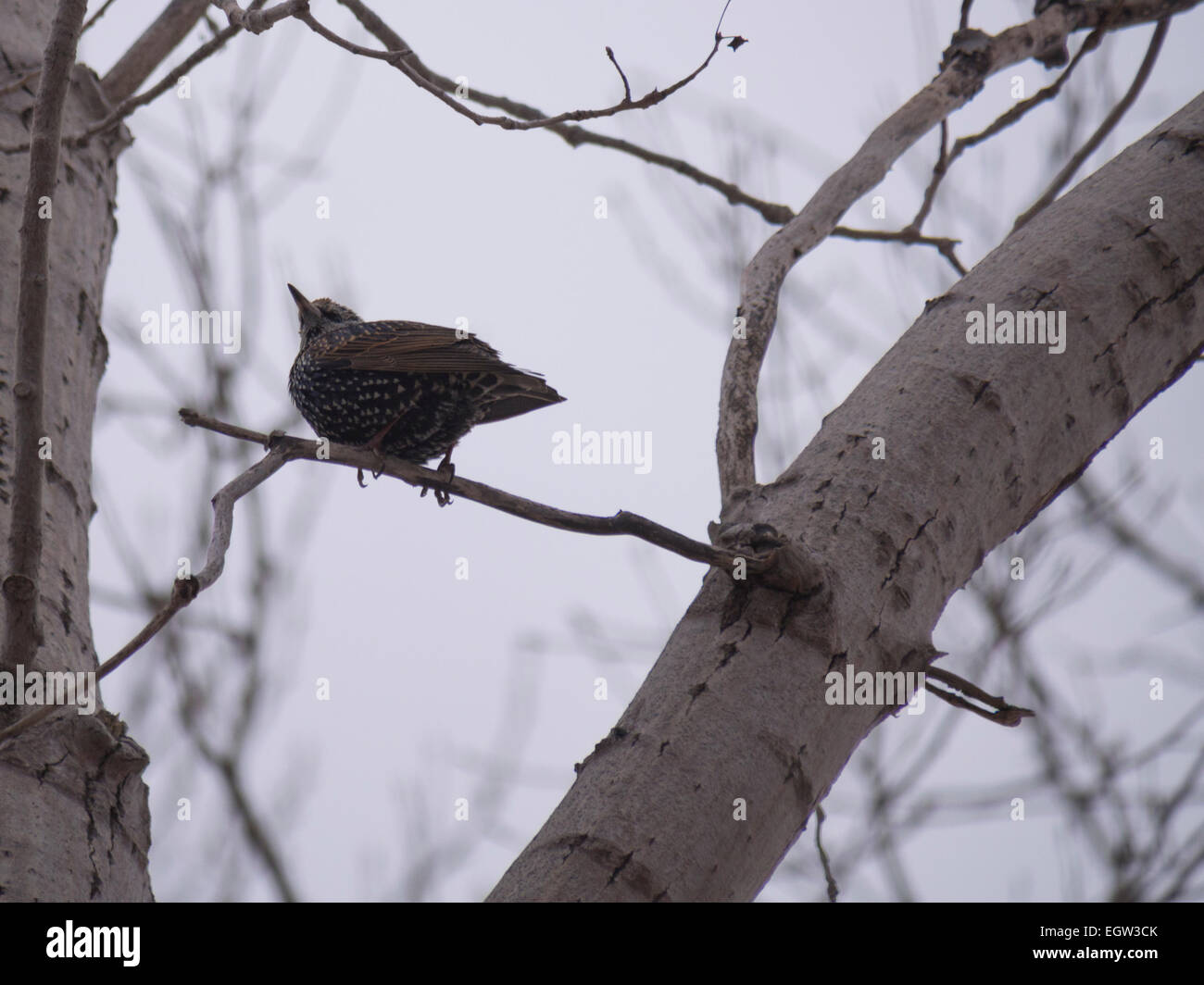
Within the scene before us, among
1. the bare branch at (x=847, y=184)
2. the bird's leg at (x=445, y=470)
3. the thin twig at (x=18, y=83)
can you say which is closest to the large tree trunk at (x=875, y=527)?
the bare branch at (x=847, y=184)

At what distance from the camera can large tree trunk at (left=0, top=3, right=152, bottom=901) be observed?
1928 mm

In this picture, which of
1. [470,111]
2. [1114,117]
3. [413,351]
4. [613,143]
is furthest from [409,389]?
[1114,117]

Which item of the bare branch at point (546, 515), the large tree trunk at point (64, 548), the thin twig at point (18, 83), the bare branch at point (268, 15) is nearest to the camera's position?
the bare branch at point (546, 515)

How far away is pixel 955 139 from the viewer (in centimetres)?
318

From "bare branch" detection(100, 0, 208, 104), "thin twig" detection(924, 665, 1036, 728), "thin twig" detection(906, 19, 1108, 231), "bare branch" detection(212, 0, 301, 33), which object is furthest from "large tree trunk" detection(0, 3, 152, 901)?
"thin twig" detection(906, 19, 1108, 231)

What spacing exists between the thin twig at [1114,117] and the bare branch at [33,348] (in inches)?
86.8

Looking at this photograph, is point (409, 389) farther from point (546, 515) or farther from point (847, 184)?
point (546, 515)

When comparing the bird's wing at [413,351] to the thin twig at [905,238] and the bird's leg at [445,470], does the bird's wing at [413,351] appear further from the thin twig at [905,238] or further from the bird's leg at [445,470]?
the thin twig at [905,238]

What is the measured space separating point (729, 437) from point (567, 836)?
882mm

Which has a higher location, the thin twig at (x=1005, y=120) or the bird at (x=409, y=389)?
the thin twig at (x=1005, y=120)

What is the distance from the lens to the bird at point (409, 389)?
12.4ft
